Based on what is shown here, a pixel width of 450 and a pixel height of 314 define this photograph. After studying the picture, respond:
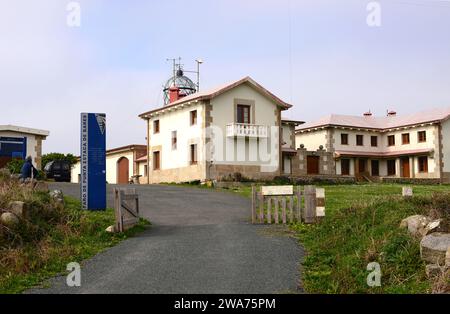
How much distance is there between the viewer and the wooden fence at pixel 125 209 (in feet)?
45.2

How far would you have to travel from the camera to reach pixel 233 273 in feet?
31.3

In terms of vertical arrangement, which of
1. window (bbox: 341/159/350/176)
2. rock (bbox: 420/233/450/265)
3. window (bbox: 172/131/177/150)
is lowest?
rock (bbox: 420/233/450/265)

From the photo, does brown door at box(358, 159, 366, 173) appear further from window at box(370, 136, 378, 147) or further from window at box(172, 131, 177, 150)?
window at box(172, 131, 177, 150)

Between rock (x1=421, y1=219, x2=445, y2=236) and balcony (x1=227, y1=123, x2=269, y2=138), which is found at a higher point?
balcony (x1=227, y1=123, x2=269, y2=138)

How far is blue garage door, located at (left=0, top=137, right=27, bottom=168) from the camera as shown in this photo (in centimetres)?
3662

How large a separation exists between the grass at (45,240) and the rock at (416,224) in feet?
20.5

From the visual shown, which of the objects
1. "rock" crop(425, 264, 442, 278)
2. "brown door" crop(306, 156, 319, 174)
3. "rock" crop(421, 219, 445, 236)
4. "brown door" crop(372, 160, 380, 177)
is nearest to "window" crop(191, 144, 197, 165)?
"brown door" crop(306, 156, 319, 174)

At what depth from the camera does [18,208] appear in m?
12.8

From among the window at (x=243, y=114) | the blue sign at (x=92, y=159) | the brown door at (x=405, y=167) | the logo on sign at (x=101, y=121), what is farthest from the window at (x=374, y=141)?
the blue sign at (x=92, y=159)

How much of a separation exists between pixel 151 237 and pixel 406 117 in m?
43.0

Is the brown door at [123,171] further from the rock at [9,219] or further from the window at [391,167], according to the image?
the rock at [9,219]

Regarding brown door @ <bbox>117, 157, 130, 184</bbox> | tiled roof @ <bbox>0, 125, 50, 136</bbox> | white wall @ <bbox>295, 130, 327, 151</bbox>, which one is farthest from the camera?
brown door @ <bbox>117, 157, 130, 184</bbox>

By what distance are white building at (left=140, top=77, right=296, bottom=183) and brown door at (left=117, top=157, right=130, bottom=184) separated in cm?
1108
